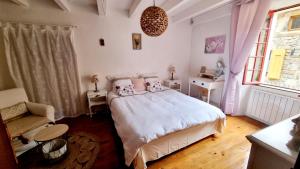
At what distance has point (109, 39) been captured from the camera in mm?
2977

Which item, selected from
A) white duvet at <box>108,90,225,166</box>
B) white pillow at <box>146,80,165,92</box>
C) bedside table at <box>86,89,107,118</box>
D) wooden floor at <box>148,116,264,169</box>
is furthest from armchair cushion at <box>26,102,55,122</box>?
white pillow at <box>146,80,165,92</box>

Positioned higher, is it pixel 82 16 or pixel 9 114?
pixel 82 16

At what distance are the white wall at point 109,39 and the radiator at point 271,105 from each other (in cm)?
204

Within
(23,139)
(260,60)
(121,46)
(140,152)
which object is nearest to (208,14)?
(260,60)

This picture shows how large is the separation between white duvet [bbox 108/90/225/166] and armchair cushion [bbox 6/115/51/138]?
1080mm

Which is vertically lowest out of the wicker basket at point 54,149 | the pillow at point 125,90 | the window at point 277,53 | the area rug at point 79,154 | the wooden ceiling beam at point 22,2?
the area rug at point 79,154

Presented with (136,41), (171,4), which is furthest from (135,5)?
(136,41)

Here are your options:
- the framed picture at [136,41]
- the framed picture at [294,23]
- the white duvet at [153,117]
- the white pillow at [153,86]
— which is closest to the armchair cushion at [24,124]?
the white duvet at [153,117]

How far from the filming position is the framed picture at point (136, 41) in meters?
3.19

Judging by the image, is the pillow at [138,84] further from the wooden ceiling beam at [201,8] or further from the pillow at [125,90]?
the wooden ceiling beam at [201,8]

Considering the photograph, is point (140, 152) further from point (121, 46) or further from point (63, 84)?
point (121, 46)

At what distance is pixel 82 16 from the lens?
2686mm

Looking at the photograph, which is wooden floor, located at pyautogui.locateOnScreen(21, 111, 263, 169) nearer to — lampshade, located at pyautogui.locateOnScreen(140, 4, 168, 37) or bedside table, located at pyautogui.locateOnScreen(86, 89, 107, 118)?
bedside table, located at pyautogui.locateOnScreen(86, 89, 107, 118)

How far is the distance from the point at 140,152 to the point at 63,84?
2179 mm
